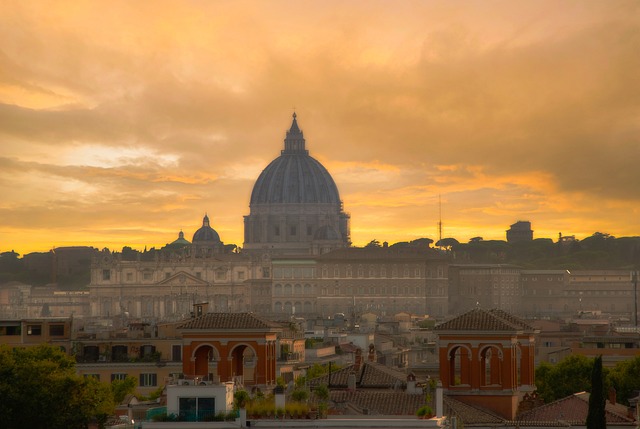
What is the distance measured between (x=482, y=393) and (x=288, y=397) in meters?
6.50

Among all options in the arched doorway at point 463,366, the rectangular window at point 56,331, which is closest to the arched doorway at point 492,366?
the arched doorway at point 463,366

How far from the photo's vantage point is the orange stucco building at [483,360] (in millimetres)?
39531

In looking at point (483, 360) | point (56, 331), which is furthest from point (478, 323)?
point (56, 331)

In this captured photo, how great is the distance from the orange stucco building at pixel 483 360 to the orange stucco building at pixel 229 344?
130 inches

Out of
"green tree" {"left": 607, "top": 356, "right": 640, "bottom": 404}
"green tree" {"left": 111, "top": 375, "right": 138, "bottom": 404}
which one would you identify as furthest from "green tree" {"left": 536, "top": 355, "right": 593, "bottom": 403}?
"green tree" {"left": 111, "top": 375, "right": 138, "bottom": 404}

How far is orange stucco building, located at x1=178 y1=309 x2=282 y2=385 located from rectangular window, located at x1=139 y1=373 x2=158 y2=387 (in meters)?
14.3

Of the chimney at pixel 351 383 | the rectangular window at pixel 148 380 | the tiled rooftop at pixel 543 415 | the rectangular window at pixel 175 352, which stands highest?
the rectangular window at pixel 175 352

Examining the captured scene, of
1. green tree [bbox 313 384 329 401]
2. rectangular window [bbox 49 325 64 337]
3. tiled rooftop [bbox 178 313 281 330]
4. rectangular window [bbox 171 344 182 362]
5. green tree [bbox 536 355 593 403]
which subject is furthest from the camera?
rectangular window [bbox 49 325 64 337]

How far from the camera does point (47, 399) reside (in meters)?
41.3

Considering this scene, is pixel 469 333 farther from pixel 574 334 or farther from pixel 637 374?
pixel 574 334

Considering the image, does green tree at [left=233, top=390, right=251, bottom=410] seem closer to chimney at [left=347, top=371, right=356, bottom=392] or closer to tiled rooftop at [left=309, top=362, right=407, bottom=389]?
chimney at [left=347, top=371, right=356, bottom=392]

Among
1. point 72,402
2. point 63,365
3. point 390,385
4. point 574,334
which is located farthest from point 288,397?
point 574,334

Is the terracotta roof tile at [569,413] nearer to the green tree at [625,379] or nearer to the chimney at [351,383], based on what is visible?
the chimney at [351,383]

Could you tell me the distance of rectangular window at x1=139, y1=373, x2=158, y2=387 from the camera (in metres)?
53.6
